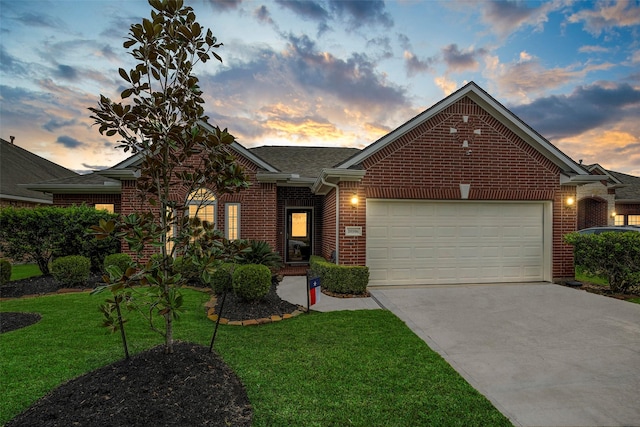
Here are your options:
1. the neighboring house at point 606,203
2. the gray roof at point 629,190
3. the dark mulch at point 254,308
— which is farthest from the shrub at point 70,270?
the gray roof at point 629,190

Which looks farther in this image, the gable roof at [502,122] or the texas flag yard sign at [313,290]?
the gable roof at [502,122]

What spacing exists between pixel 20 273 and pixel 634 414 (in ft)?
54.0

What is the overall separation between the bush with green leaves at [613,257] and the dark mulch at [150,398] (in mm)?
10035

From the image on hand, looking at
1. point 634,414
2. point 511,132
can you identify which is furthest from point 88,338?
point 511,132

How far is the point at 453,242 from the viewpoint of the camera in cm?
902

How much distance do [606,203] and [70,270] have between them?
25.4 metres

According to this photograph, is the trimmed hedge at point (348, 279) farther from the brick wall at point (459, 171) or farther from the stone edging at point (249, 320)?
the stone edging at point (249, 320)

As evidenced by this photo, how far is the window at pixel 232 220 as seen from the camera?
10.6 meters

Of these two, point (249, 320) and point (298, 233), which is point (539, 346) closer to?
point (249, 320)

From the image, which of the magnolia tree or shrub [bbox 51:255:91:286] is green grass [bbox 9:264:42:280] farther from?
the magnolia tree

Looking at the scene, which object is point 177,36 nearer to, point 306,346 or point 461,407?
point 306,346

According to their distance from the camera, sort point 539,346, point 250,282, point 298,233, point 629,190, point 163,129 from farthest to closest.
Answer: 1. point 629,190
2. point 298,233
3. point 250,282
4. point 539,346
5. point 163,129

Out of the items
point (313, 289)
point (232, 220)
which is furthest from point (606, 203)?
point (232, 220)

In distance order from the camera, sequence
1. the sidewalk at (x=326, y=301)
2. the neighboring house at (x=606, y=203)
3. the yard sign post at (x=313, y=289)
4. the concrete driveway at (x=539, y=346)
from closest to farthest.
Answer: the concrete driveway at (x=539, y=346)
the yard sign post at (x=313, y=289)
the sidewalk at (x=326, y=301)
the neighboring house at (x=606, y=203)
